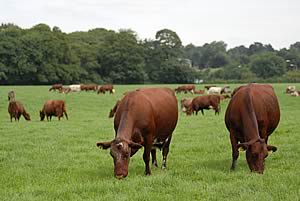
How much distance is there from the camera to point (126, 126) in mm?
10055

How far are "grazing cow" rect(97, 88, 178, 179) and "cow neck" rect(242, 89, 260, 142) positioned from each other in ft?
6.23

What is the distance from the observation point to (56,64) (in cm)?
9800

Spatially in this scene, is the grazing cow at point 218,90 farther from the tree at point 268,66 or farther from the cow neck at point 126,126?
the tree at point 268,66

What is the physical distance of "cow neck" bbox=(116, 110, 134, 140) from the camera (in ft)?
32.5

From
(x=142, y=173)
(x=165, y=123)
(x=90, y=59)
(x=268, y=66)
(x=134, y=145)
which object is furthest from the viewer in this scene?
(x=268, y=66)

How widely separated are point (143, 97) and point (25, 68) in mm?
85634

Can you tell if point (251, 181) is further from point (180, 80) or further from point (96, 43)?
point (96, 43)

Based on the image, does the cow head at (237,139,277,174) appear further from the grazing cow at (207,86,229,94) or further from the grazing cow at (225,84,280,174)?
the grazing cow at (207,86,229,94)

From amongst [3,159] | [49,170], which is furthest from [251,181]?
[3,159]

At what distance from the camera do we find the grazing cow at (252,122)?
1006cm

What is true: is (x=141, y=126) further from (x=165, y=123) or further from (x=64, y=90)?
(x=64, y=90)

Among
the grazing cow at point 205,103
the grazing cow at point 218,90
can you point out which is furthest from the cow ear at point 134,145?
the grazing cow at point 218,90

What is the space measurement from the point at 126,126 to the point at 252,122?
9.09 feet

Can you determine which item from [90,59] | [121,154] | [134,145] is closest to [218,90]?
[90,59]
